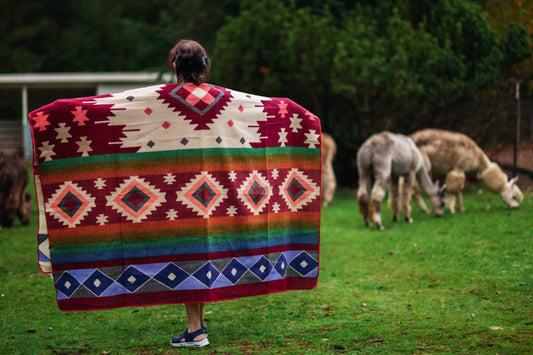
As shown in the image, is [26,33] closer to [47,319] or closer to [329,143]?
[329,143]

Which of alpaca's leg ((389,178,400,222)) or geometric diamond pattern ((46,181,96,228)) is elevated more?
geometric diamond pattern ((46,181,96,228))

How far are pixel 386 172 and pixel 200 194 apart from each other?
25.0ft

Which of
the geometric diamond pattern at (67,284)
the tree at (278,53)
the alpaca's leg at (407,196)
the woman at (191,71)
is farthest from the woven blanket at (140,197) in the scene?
the tree at (278,53)

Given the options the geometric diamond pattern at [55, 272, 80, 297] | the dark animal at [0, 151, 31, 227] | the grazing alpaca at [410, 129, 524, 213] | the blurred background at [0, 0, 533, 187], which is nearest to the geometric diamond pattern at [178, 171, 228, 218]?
the geometric diamond pattern at [55, 272, 80, 297]

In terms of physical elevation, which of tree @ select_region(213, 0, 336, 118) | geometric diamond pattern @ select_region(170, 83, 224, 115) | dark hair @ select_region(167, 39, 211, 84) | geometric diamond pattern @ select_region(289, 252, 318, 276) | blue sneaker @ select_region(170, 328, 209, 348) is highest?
tree @ select_region(213, 0, 336, 118)

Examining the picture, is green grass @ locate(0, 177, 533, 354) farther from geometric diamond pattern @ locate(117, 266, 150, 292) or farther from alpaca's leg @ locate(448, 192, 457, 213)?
alpaca's leg @ locate(448, 192, 457, 213)

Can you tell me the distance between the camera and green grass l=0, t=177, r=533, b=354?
493cm

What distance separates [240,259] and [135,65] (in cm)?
3674

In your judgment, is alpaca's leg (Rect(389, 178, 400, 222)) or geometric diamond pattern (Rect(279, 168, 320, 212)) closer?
geometric diamond pattern (Rect(279, 168, 320, 212))

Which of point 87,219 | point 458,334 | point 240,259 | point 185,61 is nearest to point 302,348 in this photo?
point 240,259

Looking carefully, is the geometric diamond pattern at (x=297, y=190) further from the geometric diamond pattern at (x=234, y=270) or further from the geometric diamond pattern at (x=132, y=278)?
the geometric diamond pattern at (x=132, y=278)

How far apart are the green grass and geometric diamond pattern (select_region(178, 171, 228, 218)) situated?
3.57 ft

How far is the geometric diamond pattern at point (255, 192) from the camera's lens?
498 centimetres

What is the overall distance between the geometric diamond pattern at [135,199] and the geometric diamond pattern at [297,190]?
1.06 m
